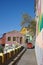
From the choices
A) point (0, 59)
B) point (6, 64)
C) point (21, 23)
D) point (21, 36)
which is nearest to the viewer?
point (0, 59)

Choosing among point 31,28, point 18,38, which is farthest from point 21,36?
point 31,28

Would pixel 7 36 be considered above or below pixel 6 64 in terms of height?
above

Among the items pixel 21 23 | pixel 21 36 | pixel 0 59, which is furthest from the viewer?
pixel 21 36

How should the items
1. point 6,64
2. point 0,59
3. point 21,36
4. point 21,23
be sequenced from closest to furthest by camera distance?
point 0,59 < point 6,64 < point 21,23 < point 21,36

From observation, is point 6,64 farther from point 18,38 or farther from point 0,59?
point 18,38

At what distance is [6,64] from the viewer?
17828 mm

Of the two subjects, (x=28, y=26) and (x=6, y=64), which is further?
(x=28, y=26)

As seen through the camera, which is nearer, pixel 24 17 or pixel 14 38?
pixel 24 17

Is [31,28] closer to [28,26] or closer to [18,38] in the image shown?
[28,26]

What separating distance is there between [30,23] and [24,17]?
219 cm

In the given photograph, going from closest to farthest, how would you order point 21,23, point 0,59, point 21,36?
point 0,59
point 21,23
point 21,36

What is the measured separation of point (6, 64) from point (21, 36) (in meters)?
63.7

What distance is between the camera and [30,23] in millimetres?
67375

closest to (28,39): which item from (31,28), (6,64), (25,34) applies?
(25,34)
